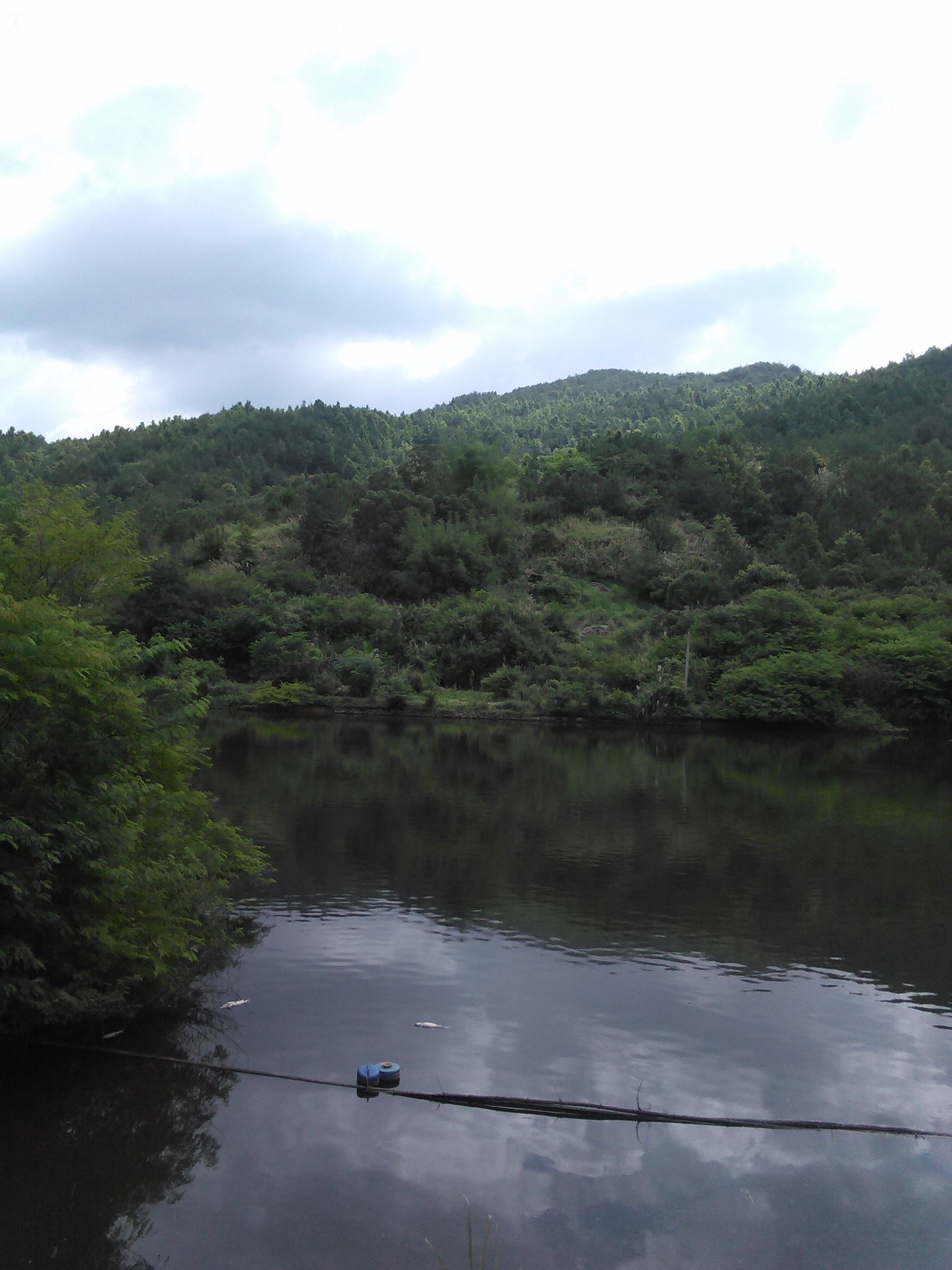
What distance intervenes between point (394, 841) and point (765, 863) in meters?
5.16

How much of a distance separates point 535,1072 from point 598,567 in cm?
4279

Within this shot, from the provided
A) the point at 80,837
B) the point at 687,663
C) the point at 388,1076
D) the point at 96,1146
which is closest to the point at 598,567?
the point at 687,663

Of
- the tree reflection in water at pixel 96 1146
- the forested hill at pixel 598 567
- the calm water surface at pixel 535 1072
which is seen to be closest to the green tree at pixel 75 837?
the tree reflection in water at pixel 96 1146

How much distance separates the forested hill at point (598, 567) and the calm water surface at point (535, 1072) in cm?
1354

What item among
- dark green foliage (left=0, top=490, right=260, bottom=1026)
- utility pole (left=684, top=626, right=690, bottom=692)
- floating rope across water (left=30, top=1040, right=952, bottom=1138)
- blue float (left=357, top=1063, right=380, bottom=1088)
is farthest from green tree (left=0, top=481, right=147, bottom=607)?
utility pole (left=684, top=626, right=690, bottom=692)

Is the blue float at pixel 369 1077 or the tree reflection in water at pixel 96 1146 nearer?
the tree reflection in water at pixel 96 1146

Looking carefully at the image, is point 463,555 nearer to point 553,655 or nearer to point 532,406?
point 553,655

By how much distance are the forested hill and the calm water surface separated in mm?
13535

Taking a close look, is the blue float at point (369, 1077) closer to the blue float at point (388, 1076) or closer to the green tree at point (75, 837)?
the blue float at point (388, 1076)

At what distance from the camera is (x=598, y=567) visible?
48.9m

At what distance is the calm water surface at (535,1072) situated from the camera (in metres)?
5.15

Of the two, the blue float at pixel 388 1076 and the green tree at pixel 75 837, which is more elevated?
the green tree at pixel 75 837

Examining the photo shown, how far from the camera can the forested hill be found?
35.5 m

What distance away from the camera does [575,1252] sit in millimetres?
4949
